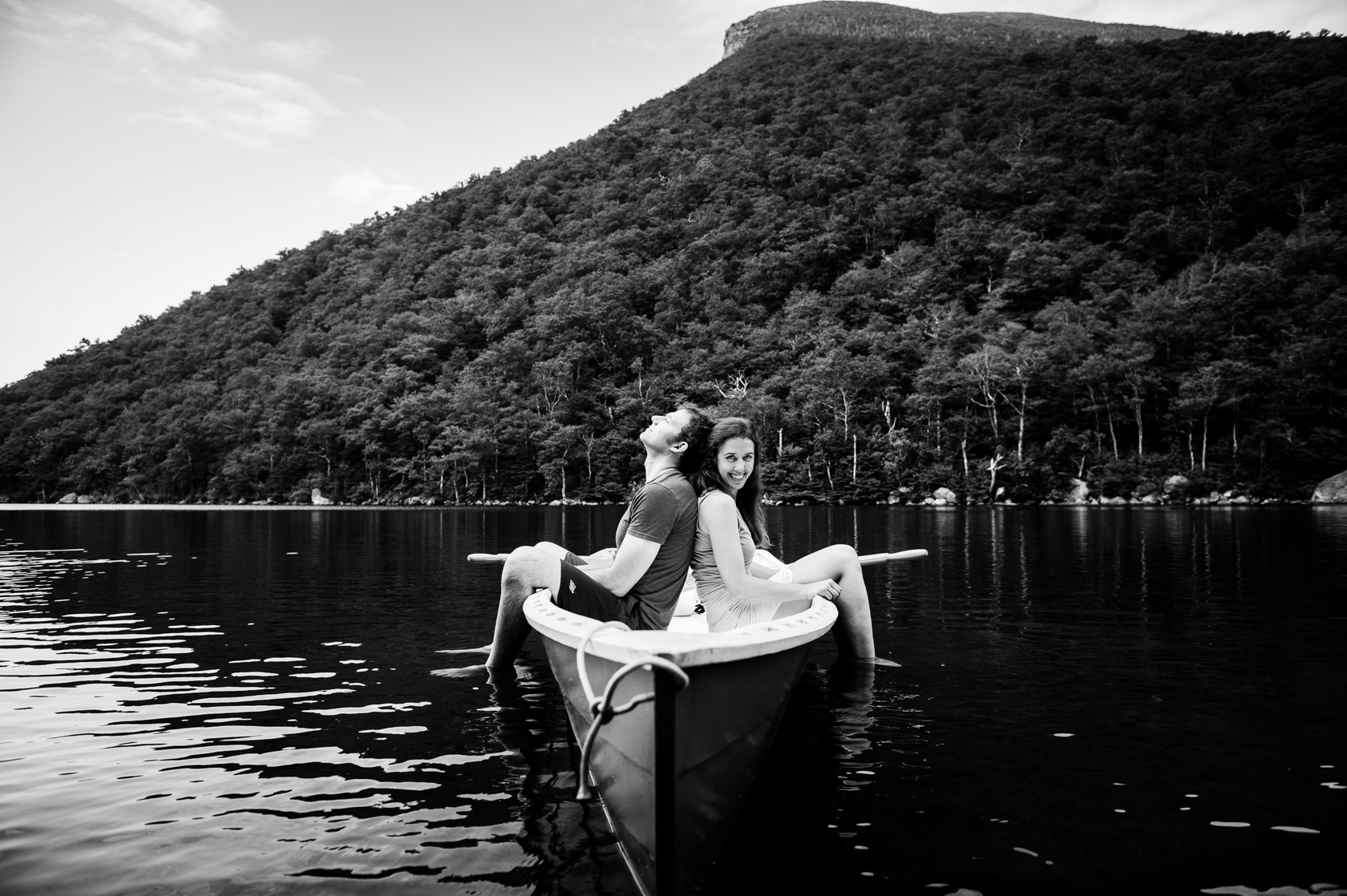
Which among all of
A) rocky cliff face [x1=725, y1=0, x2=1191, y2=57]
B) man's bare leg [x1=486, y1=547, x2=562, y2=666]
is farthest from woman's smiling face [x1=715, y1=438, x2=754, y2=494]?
rocky cliff face [x1=725, y1=0, x2=1191, y2=57]

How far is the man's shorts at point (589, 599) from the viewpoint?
4613mm

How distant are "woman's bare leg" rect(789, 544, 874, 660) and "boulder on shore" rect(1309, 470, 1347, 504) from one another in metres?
42.3

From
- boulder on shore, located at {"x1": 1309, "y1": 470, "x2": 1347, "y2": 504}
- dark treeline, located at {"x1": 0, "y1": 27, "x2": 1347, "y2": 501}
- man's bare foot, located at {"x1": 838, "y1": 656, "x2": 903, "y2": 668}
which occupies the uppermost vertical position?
dark treeline, located at {"x1": 0, "y1": 27, "x2": 1347, "y2": 501}

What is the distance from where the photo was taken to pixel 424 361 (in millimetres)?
69812

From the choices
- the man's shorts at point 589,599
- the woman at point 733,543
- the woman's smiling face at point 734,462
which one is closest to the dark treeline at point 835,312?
the woman at point 733,543

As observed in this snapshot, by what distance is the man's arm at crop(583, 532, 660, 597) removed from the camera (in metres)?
4.45

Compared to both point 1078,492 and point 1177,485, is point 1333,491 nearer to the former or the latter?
point 1177,485

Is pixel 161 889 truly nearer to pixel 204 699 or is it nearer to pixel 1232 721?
pixel 204 699

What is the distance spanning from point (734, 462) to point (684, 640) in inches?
80.3

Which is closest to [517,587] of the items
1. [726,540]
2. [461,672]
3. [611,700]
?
[461,672]

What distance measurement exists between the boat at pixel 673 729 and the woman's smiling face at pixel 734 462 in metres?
1.44

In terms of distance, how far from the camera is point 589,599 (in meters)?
4.61

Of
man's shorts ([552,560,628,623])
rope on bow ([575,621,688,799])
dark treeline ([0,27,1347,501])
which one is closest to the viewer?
rope on bow ([575,621,688,799])

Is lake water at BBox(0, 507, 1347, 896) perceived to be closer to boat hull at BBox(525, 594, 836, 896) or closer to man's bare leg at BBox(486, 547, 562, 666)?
boat hull at BBox(525, 594, 836, 896)
